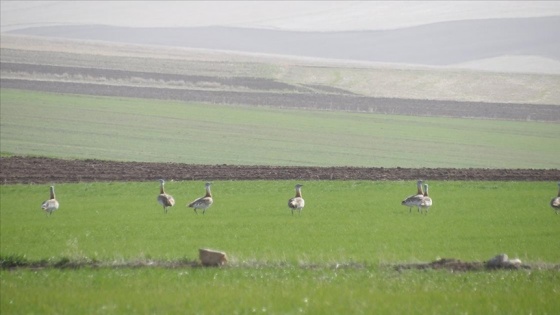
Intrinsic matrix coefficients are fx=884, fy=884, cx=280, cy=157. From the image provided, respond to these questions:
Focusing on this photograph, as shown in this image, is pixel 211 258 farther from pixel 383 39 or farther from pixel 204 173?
pixel 383 39

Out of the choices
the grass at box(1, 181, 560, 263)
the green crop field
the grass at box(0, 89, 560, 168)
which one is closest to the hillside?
the grass at box(0, 89, 560, 168)

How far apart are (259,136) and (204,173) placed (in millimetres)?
16585

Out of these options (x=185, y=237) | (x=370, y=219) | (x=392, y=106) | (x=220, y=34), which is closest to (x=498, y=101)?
(x=392, y=106)

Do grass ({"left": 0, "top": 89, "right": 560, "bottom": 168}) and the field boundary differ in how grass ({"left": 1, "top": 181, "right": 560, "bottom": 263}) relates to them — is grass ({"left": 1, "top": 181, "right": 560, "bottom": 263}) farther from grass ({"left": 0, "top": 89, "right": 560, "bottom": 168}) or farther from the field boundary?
grass ({"left": 0, "top": 89, "right": 560, "bottom": 168})

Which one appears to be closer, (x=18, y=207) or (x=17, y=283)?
(x=17, y=283)

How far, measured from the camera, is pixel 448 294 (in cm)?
1387

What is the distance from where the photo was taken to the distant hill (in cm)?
9094

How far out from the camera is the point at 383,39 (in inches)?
4990

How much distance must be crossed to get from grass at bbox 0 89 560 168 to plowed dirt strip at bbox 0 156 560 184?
17.0ft

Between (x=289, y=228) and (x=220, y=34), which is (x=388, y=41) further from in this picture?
(x=289, y=228)

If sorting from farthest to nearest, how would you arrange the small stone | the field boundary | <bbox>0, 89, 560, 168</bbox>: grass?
<bbox>0, 89, 560, 168</bbox>: grass < the small stone < the field boundary

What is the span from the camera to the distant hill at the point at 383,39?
90938mm

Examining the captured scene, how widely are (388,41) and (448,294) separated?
113 m

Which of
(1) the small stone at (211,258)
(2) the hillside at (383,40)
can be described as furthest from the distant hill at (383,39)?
(1) the small stone at (211,258)
